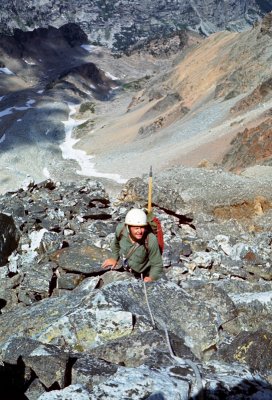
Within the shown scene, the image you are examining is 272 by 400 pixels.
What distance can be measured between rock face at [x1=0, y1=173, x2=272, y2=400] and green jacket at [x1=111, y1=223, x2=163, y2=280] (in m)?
0.24

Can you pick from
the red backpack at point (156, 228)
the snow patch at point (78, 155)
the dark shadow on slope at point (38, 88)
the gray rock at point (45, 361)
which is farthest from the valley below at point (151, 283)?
the dark shadow on slope at point (38, 88)

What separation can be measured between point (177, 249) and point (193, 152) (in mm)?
26959

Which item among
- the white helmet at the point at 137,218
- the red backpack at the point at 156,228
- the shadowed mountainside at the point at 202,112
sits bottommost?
the shadowed mountainside at the point at 202,112

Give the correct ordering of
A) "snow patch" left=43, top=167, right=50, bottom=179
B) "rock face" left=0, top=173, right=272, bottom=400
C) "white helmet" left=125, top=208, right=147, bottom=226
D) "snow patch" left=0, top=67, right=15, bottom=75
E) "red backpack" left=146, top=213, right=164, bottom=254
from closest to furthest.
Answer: "rock face" left=0, top=173, right=272, bottom=400 < "white helmet" left=125, top=208, right=147, bottom=226 < "red backpack" left=146, top=213, right=164, bottom=254 < "snow patch" left=43, top=167, right=50, bottom=179 < "snow patch" left=0, top=67, right=15, bottom=75

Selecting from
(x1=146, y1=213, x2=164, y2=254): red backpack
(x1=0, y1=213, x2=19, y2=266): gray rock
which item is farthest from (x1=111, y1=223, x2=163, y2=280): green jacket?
(x1=0, y1=213, x2=19, y2=266): gray rock

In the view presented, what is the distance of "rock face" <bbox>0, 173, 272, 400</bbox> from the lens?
232 inches

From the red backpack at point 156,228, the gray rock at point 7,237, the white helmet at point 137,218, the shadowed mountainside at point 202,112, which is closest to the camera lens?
the white helmet at point 137,218

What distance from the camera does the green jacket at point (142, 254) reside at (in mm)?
8375

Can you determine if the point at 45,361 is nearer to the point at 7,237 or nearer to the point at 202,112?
the point at 7,237

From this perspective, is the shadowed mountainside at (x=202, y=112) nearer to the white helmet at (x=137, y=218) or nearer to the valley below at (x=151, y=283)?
the valley below at (x=151, y=283)

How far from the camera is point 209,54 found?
73.3m

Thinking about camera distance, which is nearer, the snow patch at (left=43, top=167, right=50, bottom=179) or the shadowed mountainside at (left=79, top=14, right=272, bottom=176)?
the shadowed mountainside at (left=79, top=14, right=272, bottom=176)

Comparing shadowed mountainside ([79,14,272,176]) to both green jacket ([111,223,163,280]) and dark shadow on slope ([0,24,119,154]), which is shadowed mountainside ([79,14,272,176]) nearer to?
dark shadow on slope ([0,24,119,154])

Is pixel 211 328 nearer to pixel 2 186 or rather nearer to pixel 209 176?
pixel 209 176
